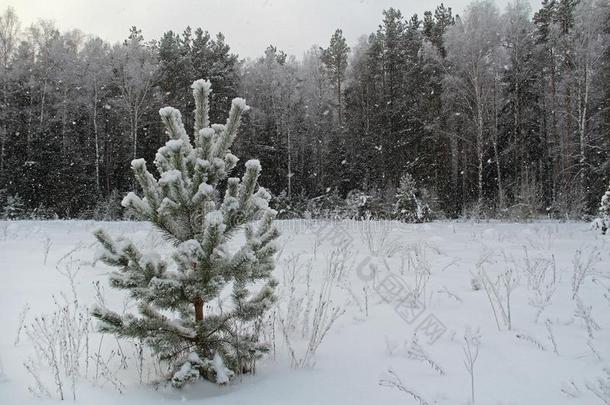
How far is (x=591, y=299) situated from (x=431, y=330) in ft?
5.90

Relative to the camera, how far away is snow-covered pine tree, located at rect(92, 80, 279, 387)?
2.65m

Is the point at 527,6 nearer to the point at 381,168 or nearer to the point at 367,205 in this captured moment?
the point at 381,168

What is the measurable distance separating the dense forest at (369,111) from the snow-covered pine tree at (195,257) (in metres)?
14.9

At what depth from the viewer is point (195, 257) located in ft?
8.73

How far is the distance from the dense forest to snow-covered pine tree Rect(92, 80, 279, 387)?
588 inches

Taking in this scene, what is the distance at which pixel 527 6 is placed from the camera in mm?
25281

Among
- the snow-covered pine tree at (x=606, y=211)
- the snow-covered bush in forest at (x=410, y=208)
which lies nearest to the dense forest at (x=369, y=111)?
the snow-covered bush in forest at (x=410, y=208)

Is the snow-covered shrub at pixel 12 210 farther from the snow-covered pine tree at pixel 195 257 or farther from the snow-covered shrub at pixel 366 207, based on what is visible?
the snow-covered pine tree at pixel 195 257

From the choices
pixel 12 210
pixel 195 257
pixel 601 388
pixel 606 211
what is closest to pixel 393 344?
pixel 601 388

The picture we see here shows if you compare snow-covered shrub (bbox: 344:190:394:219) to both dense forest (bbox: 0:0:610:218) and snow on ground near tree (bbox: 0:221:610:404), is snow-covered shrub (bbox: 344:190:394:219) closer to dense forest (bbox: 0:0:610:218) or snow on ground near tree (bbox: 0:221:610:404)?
dense forest (bbox: 0:0:610:218)

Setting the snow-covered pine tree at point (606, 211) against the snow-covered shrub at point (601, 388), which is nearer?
the snow-covered shrub at point (601, 388)

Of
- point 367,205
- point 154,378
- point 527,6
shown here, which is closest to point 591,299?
point 154,378

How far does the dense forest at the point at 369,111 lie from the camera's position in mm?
21641

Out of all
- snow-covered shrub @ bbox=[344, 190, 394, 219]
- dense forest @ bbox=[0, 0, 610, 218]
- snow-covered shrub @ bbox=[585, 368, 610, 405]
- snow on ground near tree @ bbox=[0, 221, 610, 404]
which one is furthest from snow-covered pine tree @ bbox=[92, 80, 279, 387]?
dense forest @ bbox=[0, 0, 610, 218]
